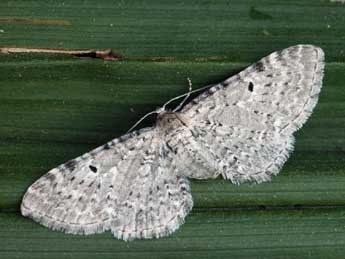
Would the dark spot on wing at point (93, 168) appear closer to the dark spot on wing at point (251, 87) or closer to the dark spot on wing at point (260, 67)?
the dark spot on wing at point (251, 87)

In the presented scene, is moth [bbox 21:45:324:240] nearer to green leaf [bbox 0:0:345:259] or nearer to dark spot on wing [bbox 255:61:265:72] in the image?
dark spot on wing [bbox 255:61:265:72]

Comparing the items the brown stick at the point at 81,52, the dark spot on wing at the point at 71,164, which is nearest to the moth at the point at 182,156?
the dark spot on wing at the point at 71,164

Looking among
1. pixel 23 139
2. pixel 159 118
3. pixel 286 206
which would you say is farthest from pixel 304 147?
pixel 23 139

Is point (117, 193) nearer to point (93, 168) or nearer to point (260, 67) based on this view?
→ point (93, 168)

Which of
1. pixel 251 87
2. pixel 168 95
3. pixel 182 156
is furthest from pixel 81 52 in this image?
pixel 251 87

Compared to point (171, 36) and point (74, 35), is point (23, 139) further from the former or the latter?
point (171, 36)

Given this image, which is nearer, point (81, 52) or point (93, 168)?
point (93, 168)

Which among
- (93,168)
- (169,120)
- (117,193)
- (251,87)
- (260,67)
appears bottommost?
(117,193)
